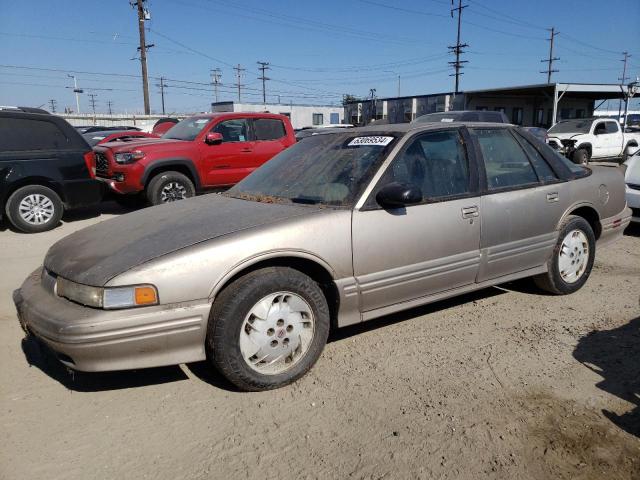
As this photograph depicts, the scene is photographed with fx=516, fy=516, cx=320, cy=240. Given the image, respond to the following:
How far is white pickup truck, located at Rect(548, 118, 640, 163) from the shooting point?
55.4 ft

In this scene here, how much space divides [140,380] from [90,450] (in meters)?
0.69

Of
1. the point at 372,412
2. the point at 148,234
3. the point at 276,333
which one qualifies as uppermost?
the point at 148,234

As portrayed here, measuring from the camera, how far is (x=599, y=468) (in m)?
2.37

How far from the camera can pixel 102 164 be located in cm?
907

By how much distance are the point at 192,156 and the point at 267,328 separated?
666 centimetres

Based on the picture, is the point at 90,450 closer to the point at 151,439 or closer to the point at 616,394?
the point at 151,439

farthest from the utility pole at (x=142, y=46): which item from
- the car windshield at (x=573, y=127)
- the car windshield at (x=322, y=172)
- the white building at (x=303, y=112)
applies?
the car windshield at (x=322, y=172)

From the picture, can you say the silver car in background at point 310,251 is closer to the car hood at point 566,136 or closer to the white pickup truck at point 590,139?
the white pickup truck at point 590,139

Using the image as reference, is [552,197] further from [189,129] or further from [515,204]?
[189,129]

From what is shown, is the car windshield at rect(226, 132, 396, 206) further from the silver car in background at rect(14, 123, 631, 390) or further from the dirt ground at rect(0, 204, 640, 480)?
the dirt ground at rect(0, 204, 640, 480)

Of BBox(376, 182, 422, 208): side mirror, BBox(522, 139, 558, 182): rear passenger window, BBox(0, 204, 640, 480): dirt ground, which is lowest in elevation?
BBox(0, 204, 640, 480): dirt ground

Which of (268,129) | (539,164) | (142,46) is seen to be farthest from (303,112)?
(539,164)

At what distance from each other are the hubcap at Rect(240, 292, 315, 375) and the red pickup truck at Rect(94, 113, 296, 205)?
20.5ft

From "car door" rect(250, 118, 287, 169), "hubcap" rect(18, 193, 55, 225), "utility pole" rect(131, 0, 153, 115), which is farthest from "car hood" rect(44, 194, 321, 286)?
"utility pole" rect(131, 0, 153, 115)
